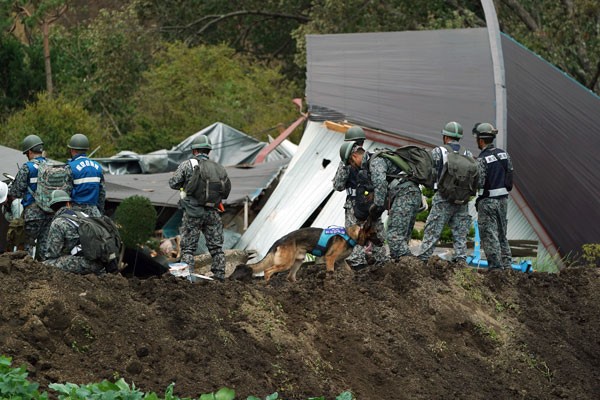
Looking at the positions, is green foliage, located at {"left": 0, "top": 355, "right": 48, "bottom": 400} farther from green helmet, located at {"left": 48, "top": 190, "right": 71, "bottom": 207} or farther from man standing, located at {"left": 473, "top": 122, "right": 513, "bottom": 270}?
man standing, located at {"left": 473, "top": 122, "right": 513, "bottom": 270}

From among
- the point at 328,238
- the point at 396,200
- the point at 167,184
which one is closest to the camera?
the point at 328,238

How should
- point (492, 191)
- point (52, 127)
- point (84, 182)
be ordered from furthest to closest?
point (52, 127), point (492, 191), point (84, 182)

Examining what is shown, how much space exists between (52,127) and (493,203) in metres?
Answer: 13.4

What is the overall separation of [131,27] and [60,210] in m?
23.6

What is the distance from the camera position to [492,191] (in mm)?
13086

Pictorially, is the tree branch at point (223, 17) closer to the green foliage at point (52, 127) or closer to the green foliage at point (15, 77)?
the green foliage at point (15, 77)

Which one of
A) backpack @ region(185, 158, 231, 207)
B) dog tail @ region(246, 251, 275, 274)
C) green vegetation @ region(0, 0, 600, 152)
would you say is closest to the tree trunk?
green vegetation @ region(0, 0, 600, 152)

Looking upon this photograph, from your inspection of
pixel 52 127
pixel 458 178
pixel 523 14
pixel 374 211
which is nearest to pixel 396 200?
pixel 374 211

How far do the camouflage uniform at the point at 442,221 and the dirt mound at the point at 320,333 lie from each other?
36.4 inches

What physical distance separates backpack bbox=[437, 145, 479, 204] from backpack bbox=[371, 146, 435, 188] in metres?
0.14

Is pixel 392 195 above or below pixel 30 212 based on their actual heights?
above

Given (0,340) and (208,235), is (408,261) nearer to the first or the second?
(208,235)

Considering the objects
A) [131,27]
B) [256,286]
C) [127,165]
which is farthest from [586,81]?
[256,286]

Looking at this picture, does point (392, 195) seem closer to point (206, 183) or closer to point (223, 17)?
point (206, 183)
